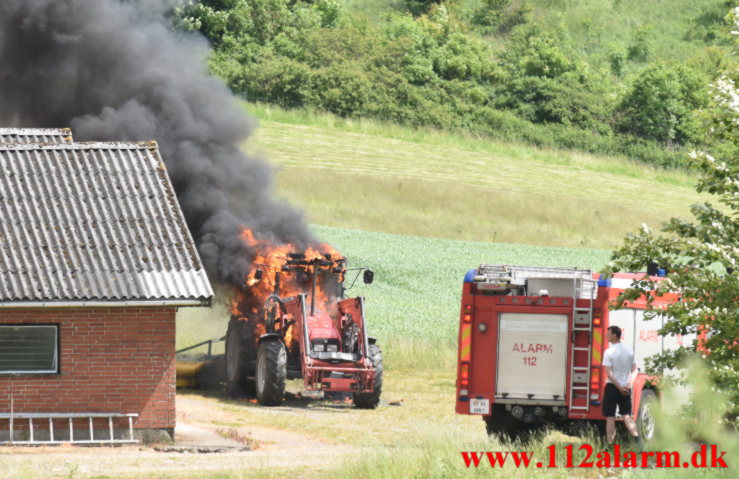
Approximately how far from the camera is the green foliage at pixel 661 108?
67062 mm

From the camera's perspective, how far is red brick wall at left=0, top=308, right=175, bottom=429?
17734 millimetres

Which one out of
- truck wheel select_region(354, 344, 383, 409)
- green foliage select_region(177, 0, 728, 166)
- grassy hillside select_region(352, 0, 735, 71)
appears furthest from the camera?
grassy hillside select_region(352, 0, 735, 71)

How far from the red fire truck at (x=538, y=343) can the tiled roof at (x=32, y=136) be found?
8.74 meters

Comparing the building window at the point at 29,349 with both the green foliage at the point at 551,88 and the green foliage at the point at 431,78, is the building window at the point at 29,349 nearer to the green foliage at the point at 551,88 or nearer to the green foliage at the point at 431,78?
the green foliage at the point at 431,78

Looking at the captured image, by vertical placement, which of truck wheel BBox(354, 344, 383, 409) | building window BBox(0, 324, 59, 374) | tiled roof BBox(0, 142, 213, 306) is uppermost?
tiled roof BBox(0, 142, 213, 306)

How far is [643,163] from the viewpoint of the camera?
62750 mm

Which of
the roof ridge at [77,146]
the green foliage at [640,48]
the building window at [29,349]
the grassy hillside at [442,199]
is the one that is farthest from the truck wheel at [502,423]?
the green foliage at [640,48]

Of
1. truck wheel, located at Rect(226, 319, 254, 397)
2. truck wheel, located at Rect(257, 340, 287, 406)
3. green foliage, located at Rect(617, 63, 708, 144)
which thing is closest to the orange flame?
truck wheel, located at Rect(226, 319, 254, 397)

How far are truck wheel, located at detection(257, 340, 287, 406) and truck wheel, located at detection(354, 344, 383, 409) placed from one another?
1.40m

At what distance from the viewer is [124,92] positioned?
30.1 meters

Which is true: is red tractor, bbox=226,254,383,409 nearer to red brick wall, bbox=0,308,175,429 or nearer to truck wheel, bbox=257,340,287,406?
truck wheel, bbox=257,340,287,406

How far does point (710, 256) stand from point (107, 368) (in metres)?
9.03

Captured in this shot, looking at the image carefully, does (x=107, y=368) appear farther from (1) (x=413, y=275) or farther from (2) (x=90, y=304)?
(1) (x=413, y=275)

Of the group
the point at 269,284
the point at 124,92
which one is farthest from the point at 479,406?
the point at 124,92
